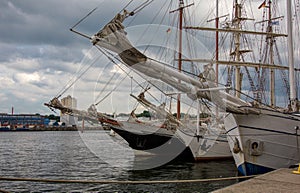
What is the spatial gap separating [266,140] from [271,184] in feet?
20.7

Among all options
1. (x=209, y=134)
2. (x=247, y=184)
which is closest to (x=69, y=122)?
(x=209, y=134)

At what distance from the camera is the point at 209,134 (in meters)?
25.3

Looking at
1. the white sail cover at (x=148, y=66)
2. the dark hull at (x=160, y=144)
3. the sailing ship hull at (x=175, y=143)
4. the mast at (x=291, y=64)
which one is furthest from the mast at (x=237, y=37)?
the white sail cover at (x=148, y=66)

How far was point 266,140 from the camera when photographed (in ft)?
48.1

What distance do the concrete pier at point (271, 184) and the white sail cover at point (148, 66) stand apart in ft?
14.3

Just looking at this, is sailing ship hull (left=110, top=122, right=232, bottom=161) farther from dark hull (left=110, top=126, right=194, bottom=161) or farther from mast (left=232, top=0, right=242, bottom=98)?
mast (left=232, top=0, right=242, bottom=98)

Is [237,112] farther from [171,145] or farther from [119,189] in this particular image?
[171,145]

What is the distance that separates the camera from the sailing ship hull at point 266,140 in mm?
14461

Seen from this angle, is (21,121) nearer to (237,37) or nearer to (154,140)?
(237,37)

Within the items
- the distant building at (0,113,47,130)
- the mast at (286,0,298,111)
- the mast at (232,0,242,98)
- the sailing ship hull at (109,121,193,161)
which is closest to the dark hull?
the sailing ship hull at (109,121,193,161)

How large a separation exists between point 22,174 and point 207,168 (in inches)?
468

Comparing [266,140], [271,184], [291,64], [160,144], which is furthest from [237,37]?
[271,184]

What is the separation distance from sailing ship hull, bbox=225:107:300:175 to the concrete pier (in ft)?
14.1

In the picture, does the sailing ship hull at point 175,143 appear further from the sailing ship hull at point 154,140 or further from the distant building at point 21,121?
the distant building at point 21,121
